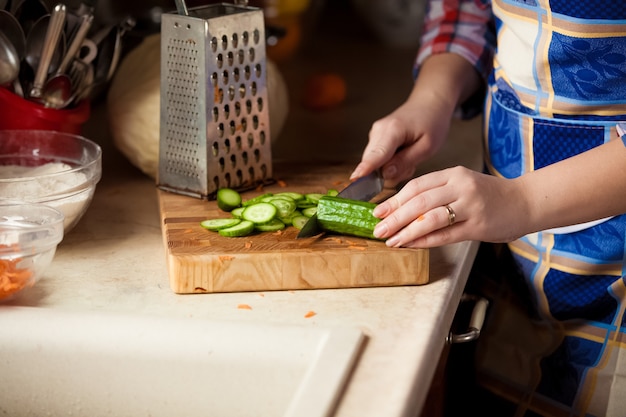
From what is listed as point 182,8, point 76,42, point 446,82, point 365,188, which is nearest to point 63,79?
point 76,42

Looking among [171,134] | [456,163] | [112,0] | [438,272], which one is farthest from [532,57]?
[112,0]

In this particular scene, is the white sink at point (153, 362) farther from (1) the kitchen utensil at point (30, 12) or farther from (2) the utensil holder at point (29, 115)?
(1) the kitchen utensil at point (30, 12)

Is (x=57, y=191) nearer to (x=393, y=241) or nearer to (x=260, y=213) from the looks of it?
(x=260, y=213)

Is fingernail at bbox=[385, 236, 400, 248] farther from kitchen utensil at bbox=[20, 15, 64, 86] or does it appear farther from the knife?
kitchen utensil at bbox=[20, 15, 64, 86]

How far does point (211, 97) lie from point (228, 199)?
0.15 metres

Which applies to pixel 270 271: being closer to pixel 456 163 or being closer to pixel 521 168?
pixel 521 168

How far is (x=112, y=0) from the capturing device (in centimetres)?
217

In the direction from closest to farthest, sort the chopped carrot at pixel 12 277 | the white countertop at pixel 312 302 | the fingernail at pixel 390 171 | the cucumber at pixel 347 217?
the white countertop at pixel 312 302 < the chopped carrot at pixel 12 277 < the cucumber at pixel 347 217 < the fingernail at pixel 390 171

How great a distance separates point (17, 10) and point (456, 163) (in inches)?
31.5

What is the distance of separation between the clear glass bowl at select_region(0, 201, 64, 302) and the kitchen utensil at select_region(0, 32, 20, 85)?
0.25 metres

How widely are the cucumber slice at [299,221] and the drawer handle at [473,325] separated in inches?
9.6

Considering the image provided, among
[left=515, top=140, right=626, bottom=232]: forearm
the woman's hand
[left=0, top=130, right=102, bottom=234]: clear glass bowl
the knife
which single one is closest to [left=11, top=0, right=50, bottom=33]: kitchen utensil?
[left=0, top=130, right=102, bottom=234]: clear glass bowl

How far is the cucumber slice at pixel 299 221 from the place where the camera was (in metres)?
1.23

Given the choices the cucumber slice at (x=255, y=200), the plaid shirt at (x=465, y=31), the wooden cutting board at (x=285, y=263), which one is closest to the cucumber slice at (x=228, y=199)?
the cucumber slice at (x=255, y=200)
